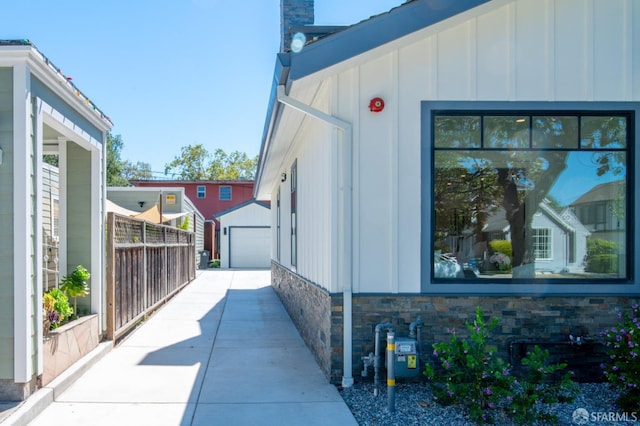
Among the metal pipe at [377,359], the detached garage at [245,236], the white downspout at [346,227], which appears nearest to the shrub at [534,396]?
the metal pipe at [377,359]

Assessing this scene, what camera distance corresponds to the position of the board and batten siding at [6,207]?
435 centimetres

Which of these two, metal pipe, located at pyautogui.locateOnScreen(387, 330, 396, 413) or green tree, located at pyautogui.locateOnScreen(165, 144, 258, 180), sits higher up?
green tree, located at pyautogui.locateOnScreen(165, 144, 258, 180)

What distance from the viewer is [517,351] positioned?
5.17 metres

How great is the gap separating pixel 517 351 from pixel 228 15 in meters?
8.50

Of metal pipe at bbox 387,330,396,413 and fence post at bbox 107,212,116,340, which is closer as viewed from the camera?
metal pipe at bbox 387,330,396,413

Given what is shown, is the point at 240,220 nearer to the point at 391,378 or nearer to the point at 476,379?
the point at 391,378

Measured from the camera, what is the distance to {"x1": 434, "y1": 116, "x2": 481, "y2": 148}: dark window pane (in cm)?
527

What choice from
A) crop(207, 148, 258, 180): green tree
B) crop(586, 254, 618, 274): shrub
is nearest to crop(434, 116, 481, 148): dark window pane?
crop(586, 254, 618, 274): shrub

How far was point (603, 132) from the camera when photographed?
5391 mm

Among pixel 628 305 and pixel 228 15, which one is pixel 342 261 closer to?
pixel 628 305

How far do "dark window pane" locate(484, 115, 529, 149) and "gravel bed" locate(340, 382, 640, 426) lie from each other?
2600 mm

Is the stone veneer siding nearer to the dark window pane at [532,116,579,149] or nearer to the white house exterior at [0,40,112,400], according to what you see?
the dark window pane at [532,116,579,149]

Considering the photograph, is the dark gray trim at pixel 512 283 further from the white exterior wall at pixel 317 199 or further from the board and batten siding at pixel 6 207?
the board and batten siding at pixel 6 207

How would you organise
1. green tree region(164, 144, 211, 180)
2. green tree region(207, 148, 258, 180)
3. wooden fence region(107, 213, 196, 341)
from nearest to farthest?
wooden fence region(107, 213, 196, 341)
green tree region(207, 148, 258, 180)
green tree region(164, 144, 211, 180)
